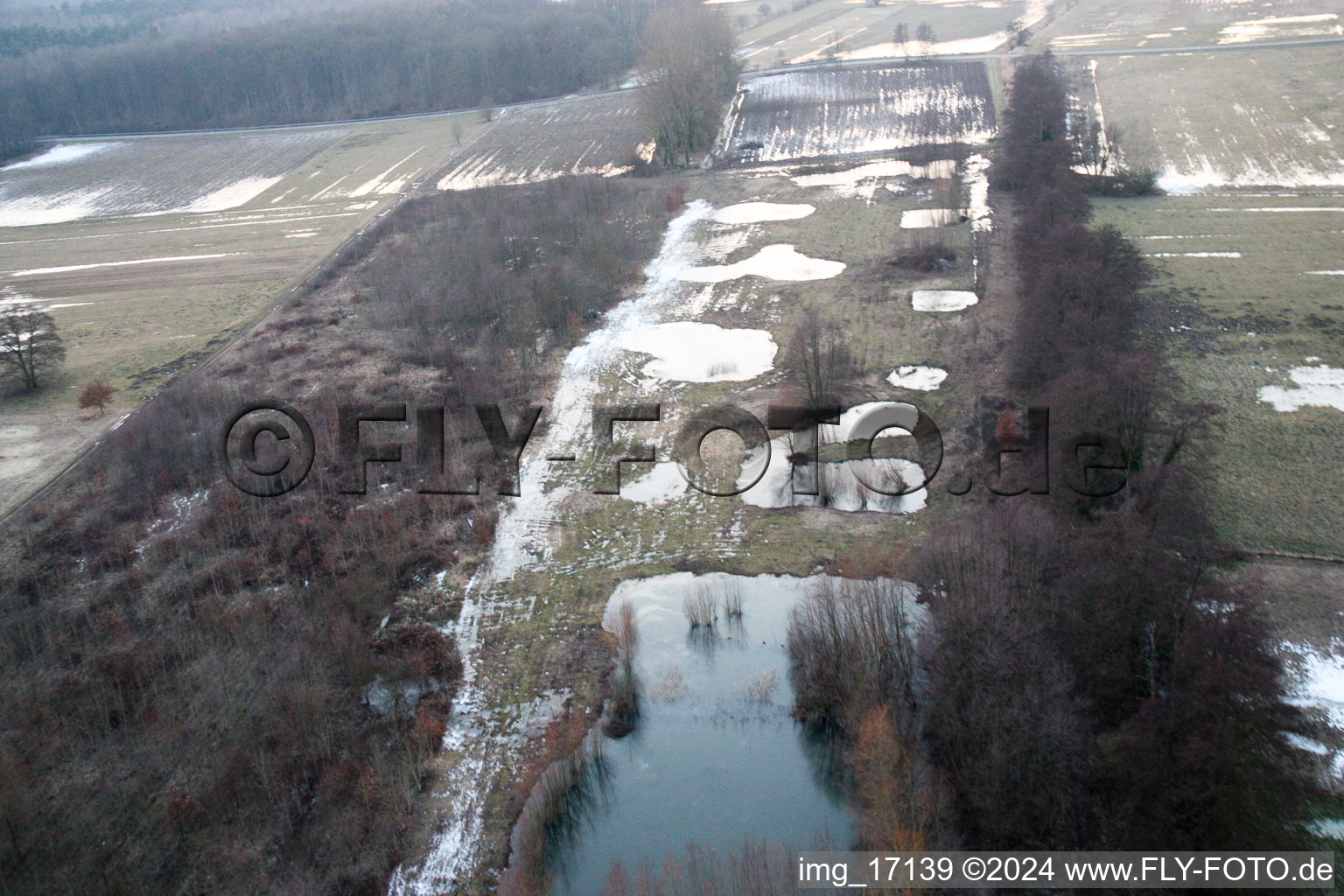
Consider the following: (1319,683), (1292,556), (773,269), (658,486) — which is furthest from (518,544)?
(773,269)

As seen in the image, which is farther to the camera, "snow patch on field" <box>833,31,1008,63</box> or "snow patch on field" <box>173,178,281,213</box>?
"snow patch on field" <box>833,31,1008,63</box>

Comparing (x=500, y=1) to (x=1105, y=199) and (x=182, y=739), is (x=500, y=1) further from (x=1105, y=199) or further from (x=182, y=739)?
(x=182, y=739)

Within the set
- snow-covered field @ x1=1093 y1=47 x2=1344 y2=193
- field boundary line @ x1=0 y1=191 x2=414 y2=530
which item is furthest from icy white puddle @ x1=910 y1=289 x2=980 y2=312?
field boundary line @ x1=0 y1=191 x2=414 y2=530

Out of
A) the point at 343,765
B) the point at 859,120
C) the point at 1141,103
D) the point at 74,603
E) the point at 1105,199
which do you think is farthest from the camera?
the point at 859,120

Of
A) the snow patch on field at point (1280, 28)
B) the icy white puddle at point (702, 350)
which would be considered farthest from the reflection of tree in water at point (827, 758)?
the snow patch on field at point (1280, 28)

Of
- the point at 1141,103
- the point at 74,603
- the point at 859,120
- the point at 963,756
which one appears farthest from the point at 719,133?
the point at 963,756

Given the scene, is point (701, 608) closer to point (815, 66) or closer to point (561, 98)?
point (815, 66)

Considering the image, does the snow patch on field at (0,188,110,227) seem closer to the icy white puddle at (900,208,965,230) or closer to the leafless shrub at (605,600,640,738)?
the icy white puddle at (900,208,965,230)
